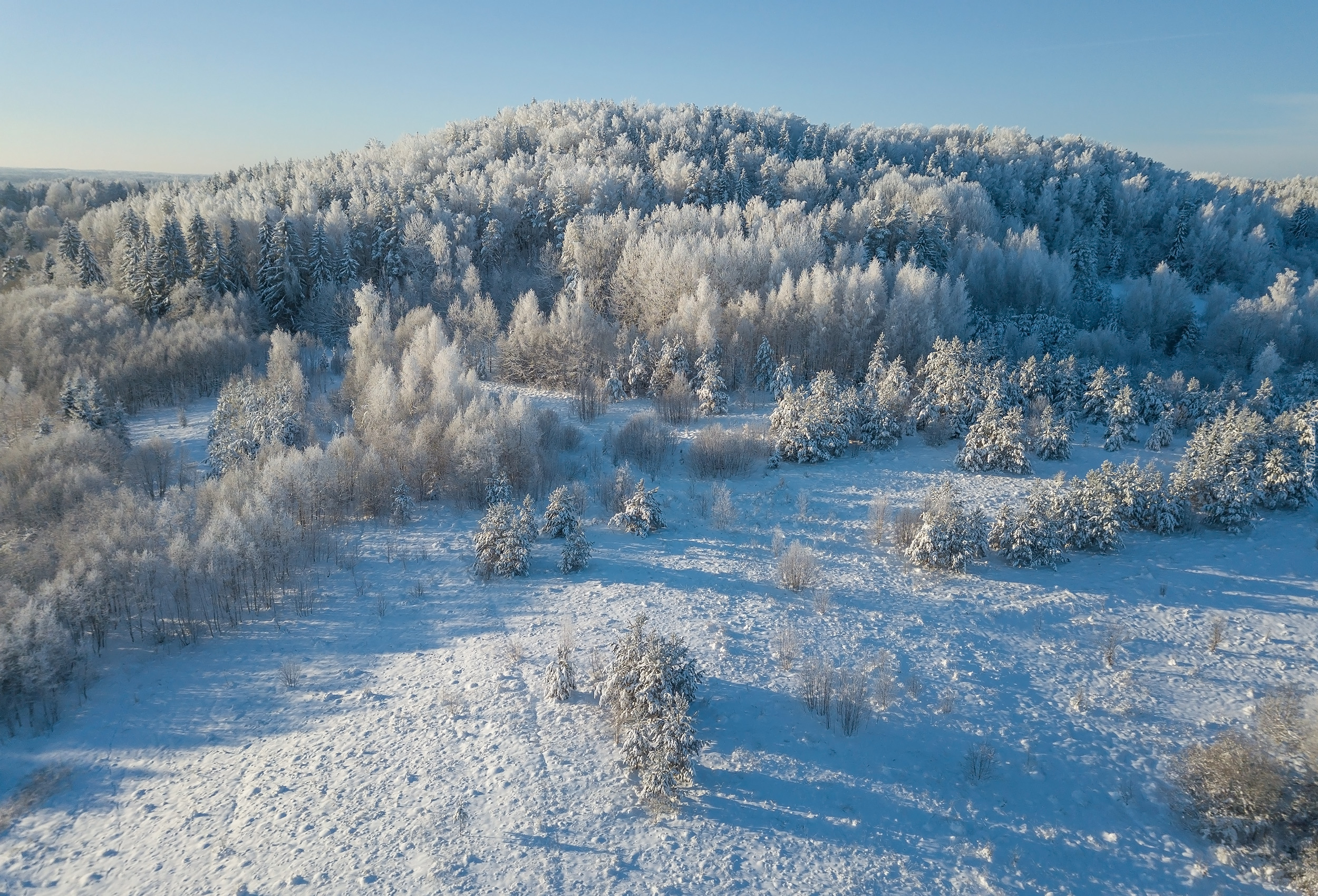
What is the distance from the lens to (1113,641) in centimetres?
1084

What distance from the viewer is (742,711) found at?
9.09 meters

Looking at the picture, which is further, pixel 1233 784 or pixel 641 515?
pixel 641 515

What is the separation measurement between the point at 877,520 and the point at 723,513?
357cm

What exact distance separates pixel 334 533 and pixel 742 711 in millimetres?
10760

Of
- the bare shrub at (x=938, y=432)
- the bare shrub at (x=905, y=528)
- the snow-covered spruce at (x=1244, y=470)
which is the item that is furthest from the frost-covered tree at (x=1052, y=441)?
the bare shrub at (x=905, y=528)

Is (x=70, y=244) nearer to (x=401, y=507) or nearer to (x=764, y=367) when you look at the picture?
(x=401, y=507)

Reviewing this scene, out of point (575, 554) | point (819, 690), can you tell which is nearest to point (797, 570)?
point (819, 690)

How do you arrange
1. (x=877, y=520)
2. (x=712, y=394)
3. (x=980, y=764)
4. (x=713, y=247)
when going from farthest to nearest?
(x=713, y=247) → (x=712, y=394) → (x=877, y=520) → (x=980, y=764)

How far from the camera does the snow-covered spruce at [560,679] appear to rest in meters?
9.34

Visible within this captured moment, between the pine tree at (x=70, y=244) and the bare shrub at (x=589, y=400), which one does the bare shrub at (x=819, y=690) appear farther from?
the pine tree at (x=70, y=244)

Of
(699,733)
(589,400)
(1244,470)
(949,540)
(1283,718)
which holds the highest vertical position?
(1244,470)

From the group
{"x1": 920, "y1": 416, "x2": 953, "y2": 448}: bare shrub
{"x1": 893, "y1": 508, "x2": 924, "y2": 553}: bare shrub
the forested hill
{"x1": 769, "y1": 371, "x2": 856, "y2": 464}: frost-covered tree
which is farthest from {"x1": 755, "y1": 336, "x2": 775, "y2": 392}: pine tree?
{"x1": 893, "y1": 508, "x2": 924, "y2": 553}: bare shrub

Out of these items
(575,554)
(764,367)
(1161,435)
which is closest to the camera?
(575,554)

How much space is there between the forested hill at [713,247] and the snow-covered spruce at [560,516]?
13580 millimetres
